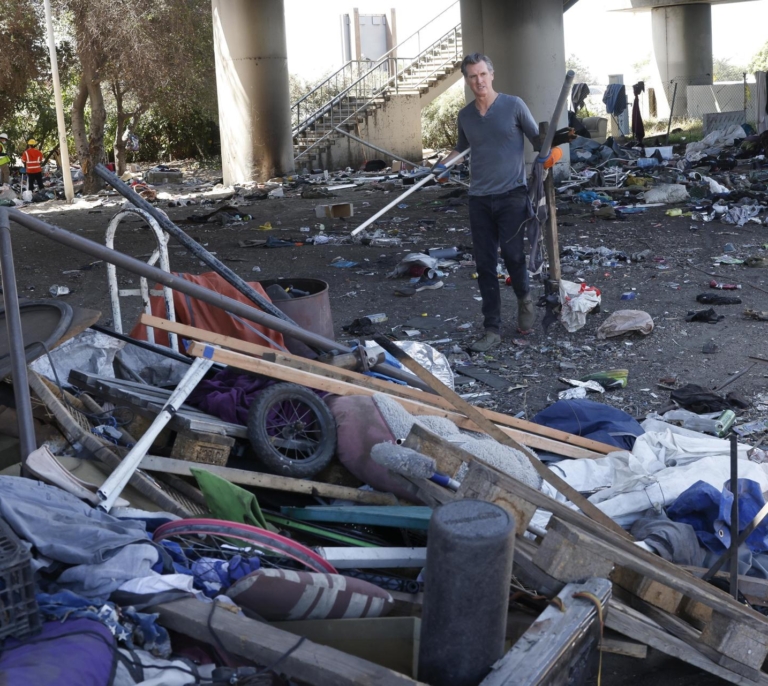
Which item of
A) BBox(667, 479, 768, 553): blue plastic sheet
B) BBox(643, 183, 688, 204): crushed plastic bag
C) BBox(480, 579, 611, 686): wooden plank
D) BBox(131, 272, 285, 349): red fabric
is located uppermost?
BBox(643, 183, 688, 204): crushed plastic bag

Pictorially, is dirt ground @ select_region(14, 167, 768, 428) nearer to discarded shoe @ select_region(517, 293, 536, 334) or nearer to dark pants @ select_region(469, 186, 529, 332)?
A: discarded shoe @ select_region(517, 293, 536, 334)

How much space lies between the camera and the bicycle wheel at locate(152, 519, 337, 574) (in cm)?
285

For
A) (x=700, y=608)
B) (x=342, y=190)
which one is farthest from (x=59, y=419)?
(x=342, y=190)

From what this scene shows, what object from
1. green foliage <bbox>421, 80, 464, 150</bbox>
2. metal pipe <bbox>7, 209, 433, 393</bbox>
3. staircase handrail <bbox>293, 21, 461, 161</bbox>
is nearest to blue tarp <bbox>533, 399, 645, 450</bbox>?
metal pipe <bbox>7, 209, 433, 393</bbox>

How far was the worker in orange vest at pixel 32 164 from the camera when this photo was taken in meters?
20.6

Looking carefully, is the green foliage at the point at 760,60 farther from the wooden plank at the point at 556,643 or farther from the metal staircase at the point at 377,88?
the wooden plank at the point at 556,643

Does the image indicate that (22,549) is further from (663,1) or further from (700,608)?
(663,1)

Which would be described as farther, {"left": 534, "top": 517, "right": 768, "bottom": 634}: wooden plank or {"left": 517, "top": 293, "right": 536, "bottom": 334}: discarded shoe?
{"left": 517, "top": 293, "right": 536, "bottom": 334}: discarded shoe

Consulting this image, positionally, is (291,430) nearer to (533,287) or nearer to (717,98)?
(533,287)

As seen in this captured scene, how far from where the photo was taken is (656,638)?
8.95 ft

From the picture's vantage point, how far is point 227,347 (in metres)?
4.25

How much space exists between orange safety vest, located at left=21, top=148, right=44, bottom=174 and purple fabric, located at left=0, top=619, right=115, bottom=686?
2028 cm

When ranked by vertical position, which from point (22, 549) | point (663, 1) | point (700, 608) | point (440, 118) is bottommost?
point (700, 608)

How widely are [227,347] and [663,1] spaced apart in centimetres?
3339
